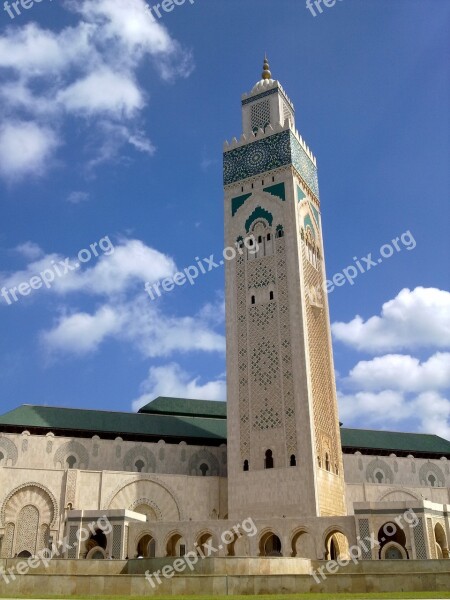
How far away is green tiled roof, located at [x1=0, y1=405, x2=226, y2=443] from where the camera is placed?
2702cm

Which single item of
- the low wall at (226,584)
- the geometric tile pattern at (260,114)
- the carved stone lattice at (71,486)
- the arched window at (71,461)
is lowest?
the low wall at (226,584)

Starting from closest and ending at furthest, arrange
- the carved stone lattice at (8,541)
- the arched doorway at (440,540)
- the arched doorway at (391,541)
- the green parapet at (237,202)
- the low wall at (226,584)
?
1. the low wall at (226,584)
2. the arched doorway at (391,541)
3. the arched doorway at (440,540)
4. the carved stone lattice at (8,541)
5. the green parapet at (237,202)

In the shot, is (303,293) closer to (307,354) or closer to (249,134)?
(307,354)

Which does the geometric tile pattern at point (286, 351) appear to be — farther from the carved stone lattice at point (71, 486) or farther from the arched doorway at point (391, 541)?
the carved stone lattice at point (71, 486)

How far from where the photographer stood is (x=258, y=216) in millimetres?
28422

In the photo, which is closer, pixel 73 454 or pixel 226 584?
pixel 226 584

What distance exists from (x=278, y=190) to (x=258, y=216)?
56.5 inches

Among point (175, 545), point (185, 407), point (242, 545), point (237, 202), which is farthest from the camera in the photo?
point (185, 407)

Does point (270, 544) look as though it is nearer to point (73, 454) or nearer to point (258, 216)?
point (73, 454)

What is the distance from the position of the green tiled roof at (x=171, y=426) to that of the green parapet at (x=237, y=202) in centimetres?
1003

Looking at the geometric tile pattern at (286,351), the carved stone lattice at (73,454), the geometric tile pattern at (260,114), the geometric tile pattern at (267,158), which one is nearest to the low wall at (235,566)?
the geometric tile pattern at (286,351)

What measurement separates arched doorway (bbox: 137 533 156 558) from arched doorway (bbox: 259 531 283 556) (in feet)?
13.0

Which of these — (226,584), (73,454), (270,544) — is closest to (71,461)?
(73,454)

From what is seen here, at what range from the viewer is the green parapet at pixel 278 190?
27.9 meters
